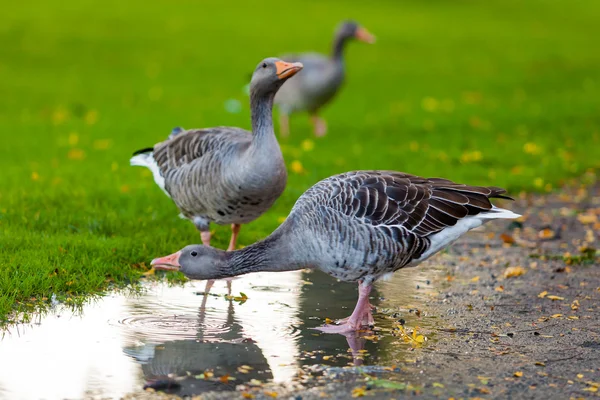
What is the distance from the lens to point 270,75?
25.9 ft

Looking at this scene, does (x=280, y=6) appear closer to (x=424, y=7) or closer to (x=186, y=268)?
(x=424, y=7)

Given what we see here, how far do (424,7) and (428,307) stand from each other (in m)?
36.4

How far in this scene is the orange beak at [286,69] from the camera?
7.71 meters

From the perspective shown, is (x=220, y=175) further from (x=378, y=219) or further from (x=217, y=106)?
(x=217, y=106)

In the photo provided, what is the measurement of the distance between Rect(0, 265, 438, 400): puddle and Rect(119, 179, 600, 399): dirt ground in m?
0.27

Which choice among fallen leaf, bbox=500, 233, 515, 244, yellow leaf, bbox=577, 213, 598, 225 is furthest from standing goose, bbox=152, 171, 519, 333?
yellow leaf, bbox=577, 213, 598, 225

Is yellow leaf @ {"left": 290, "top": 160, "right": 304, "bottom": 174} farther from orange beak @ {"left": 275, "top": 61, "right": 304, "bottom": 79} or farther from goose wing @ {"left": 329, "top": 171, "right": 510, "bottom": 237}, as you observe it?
goose wing @ {"left": 329, "top": 171, "right": 510, "bottom": 237}

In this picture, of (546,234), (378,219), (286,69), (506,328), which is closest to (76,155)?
(286,69)

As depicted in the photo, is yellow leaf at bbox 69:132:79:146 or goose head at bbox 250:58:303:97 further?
yellow leaf at bbox 69:132:79:146

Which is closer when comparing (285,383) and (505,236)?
(285,383)

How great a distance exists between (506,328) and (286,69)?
119 inches

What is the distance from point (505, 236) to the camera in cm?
999

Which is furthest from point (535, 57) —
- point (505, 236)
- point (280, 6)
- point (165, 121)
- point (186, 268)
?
point (186, 268)

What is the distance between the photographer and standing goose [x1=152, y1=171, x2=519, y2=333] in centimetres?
664
